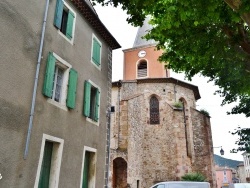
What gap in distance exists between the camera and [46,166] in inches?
286

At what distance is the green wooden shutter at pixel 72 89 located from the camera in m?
8.25

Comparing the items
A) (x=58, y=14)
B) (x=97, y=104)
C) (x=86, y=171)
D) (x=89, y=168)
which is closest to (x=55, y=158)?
(x=86, y=171)

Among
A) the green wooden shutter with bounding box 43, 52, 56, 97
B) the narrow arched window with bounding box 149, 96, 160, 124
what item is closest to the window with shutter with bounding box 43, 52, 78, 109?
the green wooden shutter with bounding box 43, 52, 56, 97

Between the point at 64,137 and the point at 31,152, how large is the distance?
4.77 feet

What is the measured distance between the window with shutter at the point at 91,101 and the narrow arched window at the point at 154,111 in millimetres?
13700

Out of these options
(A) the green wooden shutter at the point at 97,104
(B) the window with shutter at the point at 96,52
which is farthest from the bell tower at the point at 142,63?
(A) the green wooden shutter at the point at 97,104

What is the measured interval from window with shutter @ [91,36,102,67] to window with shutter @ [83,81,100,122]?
1202 mm

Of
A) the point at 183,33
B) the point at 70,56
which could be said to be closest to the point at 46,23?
the point at 70,56

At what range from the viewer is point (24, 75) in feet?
21.9

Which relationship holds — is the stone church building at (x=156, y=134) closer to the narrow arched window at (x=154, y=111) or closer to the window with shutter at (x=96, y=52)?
the narrow arched window at (x=154, y=111)

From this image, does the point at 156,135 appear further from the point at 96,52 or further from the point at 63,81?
the point at 63,81

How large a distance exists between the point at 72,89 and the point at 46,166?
2665 mm

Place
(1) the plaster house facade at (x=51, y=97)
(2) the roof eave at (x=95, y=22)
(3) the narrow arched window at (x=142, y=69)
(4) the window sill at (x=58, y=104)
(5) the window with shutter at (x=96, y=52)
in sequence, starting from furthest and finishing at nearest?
(3) the narrow arched window at (x=142, y=69) → (5) the window with shutter at (x=96, y=52) → (2) the roof eave at (x=95, y=22) → (4) the window sill at (x=58, y=104) → (1) the plaster house facade at (x=51, y=97)

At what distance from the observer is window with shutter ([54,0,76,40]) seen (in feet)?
27.7
